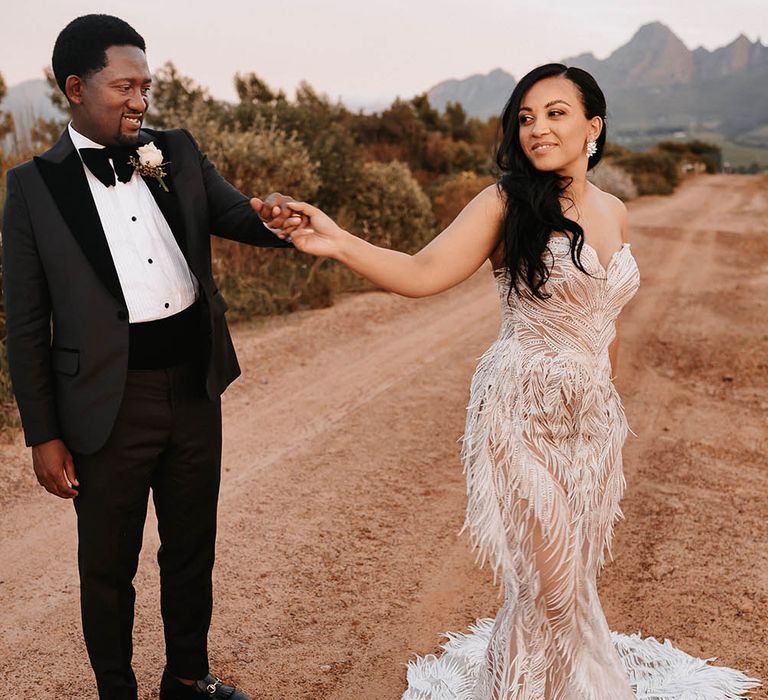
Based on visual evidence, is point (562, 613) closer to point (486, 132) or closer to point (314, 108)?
point (314, 108)

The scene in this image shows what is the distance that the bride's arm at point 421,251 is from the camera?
248cm

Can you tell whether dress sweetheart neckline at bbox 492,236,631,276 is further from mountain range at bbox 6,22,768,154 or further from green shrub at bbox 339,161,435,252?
mountain range at bbox 6,22,768,154

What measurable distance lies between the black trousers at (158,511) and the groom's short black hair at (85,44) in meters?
1.00

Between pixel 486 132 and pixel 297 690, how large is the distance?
1044 inches

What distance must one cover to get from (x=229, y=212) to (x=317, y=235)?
62cm

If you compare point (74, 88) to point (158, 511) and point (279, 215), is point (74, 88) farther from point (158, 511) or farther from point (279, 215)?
point (158, 511)

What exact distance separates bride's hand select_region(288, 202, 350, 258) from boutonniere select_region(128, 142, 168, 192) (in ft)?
1.55

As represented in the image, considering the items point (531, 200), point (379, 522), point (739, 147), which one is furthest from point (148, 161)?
point (739, 147)

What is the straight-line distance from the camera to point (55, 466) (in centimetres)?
264

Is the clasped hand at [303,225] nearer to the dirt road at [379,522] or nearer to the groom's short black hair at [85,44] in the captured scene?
the groom's short black hair at [85,44]

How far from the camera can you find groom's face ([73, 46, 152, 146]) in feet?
8.28

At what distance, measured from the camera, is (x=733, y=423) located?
6.33 m

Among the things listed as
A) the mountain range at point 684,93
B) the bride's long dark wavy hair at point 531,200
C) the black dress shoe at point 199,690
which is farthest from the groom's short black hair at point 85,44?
the mountain range at point 684,93

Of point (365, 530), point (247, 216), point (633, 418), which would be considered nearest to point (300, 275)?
point (633, 418)
